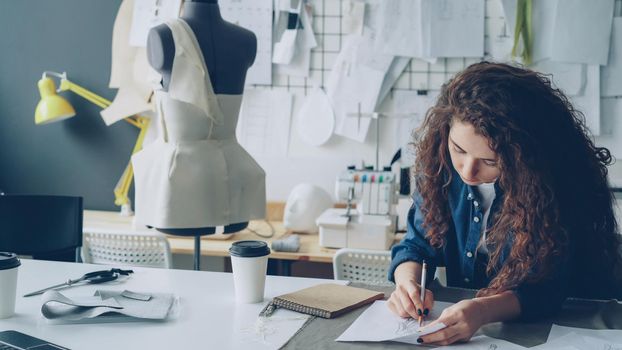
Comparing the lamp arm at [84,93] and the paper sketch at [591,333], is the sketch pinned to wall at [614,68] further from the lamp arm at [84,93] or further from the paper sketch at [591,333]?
the lamp arm at [84,93]

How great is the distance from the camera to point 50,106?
10.2ft

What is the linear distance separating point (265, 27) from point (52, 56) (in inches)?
44.8

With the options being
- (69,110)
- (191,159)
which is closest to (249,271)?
(191,159)

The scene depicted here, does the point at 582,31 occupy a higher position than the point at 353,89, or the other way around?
the point at 582,31

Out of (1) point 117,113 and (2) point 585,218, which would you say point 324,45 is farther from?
(2) point 585,218

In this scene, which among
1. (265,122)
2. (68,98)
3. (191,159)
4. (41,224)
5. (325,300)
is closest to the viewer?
(325,300)

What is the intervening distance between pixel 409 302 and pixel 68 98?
254 cm

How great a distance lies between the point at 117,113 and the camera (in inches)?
127

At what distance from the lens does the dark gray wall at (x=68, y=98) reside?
131 inches

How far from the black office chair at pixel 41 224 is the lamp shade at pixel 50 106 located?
0.98 m

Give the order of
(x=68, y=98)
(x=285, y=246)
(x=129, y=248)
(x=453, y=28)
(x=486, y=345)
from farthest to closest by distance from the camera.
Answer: (x=68, y=98)
(x=453, y=28)
(x=285, y=246)
(x=129, y=248)
(x=486, y=345)

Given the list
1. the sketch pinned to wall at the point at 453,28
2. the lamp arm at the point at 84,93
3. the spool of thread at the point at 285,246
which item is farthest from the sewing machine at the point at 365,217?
the lamp arm at the point at 84,93

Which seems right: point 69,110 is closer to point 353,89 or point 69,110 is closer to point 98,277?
point 353,89

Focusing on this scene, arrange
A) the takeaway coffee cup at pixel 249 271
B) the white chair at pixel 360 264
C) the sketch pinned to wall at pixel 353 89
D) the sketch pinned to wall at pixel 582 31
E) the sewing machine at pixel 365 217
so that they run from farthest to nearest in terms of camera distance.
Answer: the sketch pinned to wall at pixel 353 89 < the sketch pinned to wall at pixel 582 31 < the sewing machine at pixel 365 217 < the white chair at pixel 360 264 < the takeaway coffee cup at pixel 249 271
